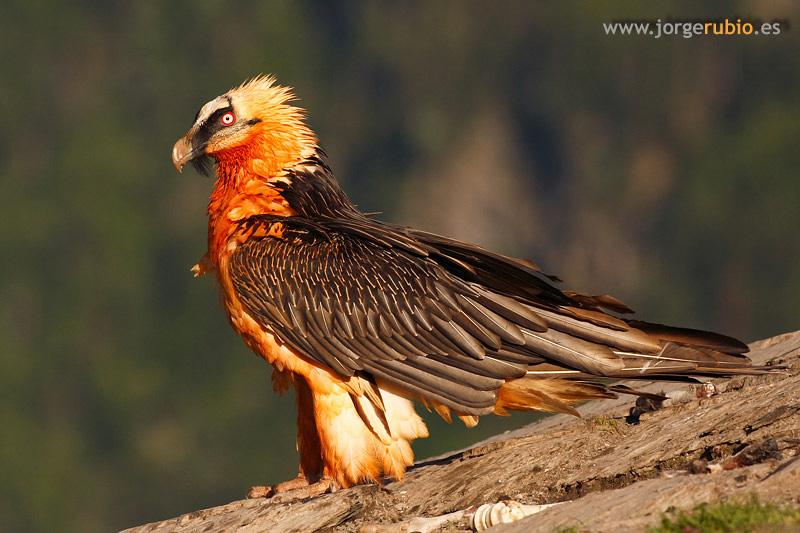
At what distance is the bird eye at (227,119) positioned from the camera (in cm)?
1257

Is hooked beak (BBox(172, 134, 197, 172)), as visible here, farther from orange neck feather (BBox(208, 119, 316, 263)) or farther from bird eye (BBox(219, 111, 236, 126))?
bird eye (BBox(219, 111, 236, 126))

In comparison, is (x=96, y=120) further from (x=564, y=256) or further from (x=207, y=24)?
(x=564, y=256)

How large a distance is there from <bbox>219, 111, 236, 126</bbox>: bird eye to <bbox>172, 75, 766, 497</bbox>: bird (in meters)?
1.18

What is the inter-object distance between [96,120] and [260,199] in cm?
6366

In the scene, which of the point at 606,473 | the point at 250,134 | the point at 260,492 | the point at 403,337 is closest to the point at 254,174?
the point at 250,134

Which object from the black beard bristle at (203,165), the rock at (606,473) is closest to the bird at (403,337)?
the rock at (606,473)

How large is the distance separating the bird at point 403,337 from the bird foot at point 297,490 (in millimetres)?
17

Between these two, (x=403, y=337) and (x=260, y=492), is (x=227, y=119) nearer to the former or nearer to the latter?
(x=403, y=337)

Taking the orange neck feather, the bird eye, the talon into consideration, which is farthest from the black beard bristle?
the talon

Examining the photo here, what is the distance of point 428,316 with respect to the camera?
11.0 meters

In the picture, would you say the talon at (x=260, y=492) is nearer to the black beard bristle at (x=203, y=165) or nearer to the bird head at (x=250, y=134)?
the bird head at (x=250, y=134)

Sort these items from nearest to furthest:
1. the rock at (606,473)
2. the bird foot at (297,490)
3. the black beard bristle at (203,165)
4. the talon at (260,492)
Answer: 1. the rock at (606,473)
2. the bird foot at (297,490)
3. the talon at (260,492)
4. the black beard bristle at (203,165)

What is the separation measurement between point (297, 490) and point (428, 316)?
1.78m

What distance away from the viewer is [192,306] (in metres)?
63.0
